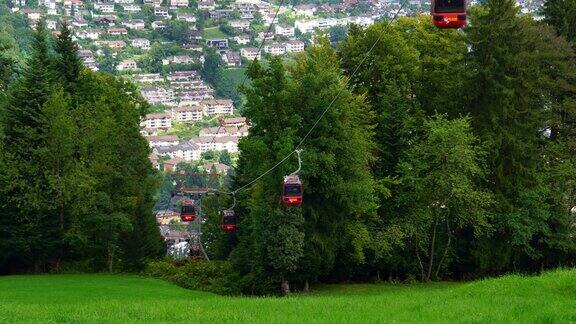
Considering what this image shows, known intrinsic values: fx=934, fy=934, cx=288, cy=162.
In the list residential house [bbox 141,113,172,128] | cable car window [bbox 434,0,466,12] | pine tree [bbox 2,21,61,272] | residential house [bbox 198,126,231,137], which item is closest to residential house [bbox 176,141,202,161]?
residential house [bbox 198,126,231,137]

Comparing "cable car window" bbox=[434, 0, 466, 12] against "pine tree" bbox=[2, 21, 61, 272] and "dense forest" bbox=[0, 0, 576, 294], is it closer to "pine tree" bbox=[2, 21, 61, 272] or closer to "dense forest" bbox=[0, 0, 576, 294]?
"dense forest" bbox=[0, 0, 576, 294]

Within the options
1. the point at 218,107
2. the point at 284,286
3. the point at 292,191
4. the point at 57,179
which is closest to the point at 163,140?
the point at 218,107

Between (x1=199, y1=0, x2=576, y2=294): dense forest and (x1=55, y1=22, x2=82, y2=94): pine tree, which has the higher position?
(x1=55, y1=22, x2=82, y2=94): pine tree

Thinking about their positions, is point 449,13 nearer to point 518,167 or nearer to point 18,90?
point 518,167

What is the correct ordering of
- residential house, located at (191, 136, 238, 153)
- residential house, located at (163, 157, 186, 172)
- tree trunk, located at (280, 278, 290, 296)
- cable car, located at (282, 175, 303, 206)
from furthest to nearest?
residential house, located at (191, 136, 238, 153)
residential house, located at (163, 157, 186, 172)
tree trunk, located at (280, 278, 290, 296)
cable car, located at (282, 175, 303, 206)

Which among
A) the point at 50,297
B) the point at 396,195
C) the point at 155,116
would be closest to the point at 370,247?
the point at 396,195

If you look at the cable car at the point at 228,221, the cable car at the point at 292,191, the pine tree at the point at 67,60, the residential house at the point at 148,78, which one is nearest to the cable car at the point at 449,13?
the cable car at the point at 292,191
